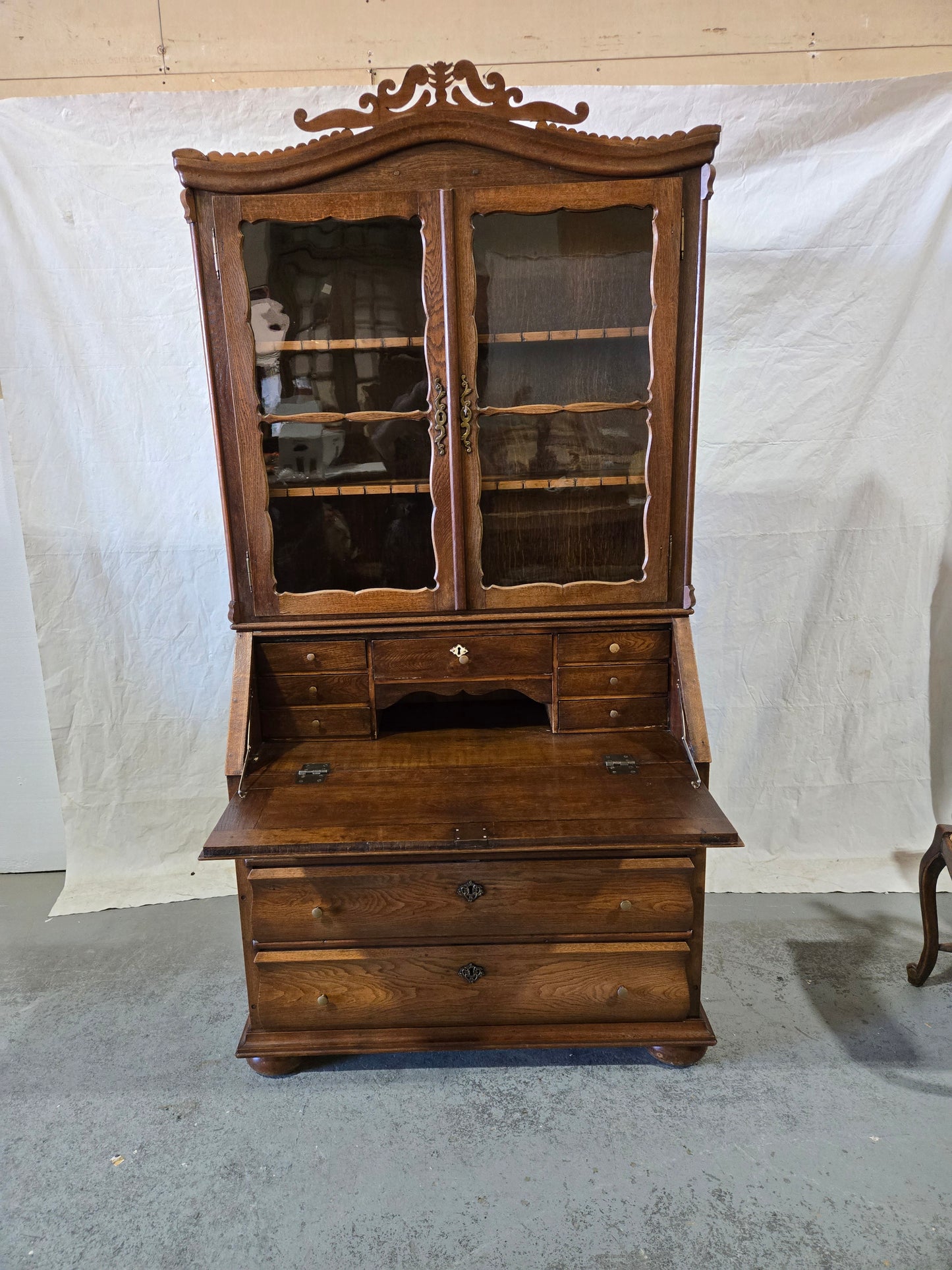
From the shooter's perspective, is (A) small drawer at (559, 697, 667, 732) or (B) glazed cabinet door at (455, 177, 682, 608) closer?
(B) glazed cabinet door at (455, 177, 682, 608)

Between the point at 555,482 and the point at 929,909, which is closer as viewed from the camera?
the point at 555,482

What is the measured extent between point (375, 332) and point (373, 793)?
1062mm

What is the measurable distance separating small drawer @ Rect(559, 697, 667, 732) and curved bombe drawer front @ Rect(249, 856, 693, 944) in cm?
39

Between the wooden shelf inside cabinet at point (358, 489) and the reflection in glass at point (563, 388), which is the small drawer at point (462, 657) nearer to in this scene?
the reflection in glass at point (563, 388)

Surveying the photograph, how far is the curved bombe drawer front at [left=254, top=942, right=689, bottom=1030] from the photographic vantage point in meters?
1.84

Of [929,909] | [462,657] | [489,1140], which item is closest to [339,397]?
[462,657]

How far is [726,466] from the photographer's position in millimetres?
2488

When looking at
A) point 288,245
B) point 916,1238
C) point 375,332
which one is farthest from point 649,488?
point 916,1238

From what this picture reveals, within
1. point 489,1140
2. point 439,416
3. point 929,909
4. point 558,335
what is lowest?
point 489,1140

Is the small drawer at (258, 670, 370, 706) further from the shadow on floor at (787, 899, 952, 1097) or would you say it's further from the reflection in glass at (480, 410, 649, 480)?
the shadow on floor at (787, 899, 952, 1097)

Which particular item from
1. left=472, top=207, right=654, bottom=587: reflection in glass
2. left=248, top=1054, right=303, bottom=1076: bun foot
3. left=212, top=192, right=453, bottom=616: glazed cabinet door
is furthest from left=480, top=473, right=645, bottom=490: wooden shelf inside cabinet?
left=248, top=1054, right=303, bottom=1076: bun foot

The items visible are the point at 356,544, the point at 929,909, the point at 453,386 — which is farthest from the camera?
the point at 929,909

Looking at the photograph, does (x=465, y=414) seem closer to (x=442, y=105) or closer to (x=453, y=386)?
(x=453, y=386)

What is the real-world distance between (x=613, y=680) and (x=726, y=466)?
0.90 m
